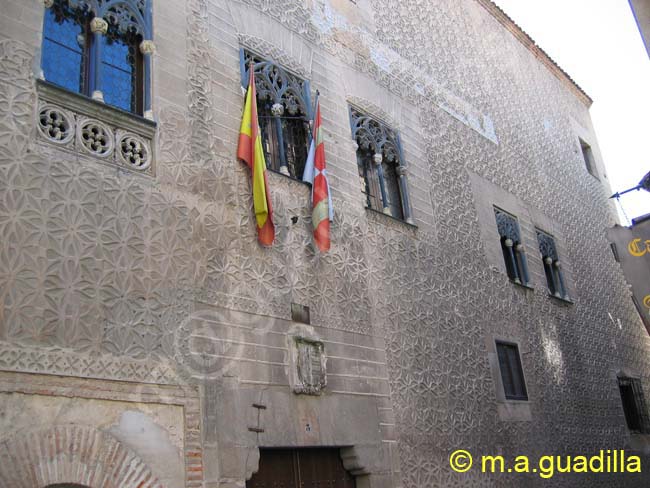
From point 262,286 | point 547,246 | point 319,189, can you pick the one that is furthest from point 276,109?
point 547,246

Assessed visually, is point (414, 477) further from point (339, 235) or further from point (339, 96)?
point (339, 96)

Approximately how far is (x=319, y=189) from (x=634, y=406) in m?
8.71

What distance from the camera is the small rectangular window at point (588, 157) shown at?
15.9 metres

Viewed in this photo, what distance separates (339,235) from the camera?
22.3 ft

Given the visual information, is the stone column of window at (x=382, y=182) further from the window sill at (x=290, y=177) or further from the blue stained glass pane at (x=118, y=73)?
the blue stained glass pane at (x=118, y=73)

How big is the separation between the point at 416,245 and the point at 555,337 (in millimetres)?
3798

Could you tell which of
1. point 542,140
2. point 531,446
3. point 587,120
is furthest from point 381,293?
point 587,120

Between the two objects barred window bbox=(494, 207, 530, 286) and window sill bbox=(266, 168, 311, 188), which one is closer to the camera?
window sill bbox=(266, 168, 311, 188)

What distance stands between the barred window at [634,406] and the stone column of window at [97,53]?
10336mm

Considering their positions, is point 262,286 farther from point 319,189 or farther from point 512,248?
point 512,248

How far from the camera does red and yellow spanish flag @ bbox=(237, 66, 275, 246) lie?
577cm

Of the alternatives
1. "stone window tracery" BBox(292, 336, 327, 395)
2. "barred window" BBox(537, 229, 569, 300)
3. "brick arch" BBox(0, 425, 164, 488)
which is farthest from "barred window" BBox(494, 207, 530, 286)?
"brick arch" BBox(0, 425, 164, 488)

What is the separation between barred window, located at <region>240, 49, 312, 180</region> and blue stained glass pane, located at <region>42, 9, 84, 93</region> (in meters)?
1.65

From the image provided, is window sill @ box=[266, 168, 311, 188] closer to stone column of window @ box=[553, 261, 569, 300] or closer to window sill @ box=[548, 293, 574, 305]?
window sill @ box=[548, 293, 574, 305]
